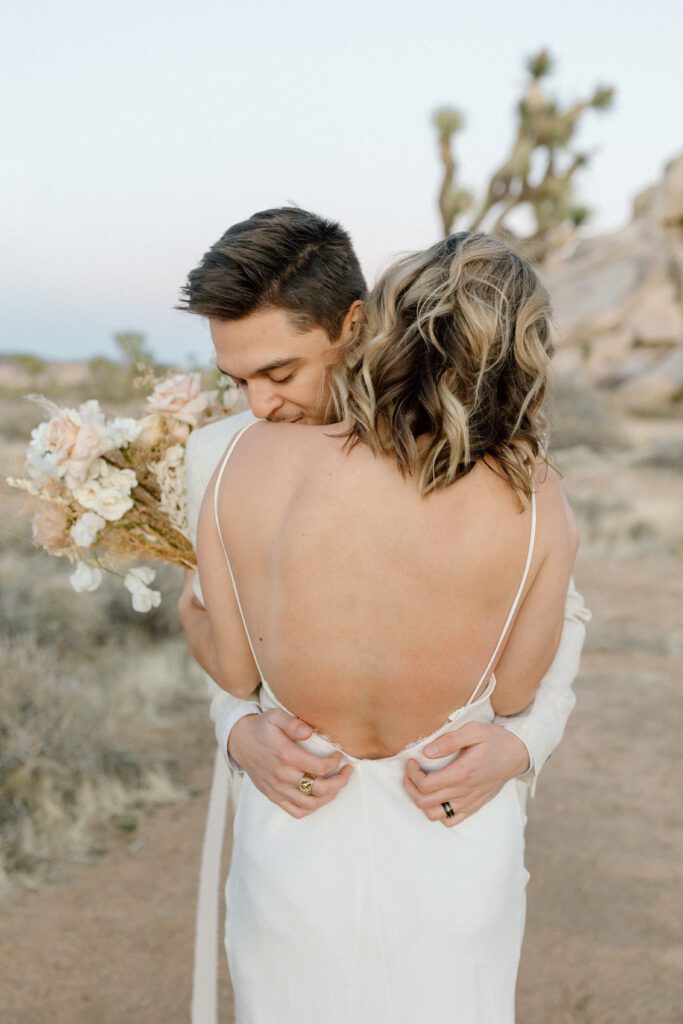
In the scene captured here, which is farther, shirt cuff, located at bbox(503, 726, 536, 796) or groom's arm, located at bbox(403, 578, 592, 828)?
shirt cuff, located at bbox(503, 726, 536, 796)

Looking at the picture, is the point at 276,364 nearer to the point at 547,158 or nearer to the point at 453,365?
the point at 453,365

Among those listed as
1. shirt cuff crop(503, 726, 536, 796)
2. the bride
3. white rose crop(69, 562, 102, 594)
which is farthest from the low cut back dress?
white rose crop(69, 562, 102, 594)

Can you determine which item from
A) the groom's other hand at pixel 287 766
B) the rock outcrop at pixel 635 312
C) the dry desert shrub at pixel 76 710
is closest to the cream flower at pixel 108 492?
the groom's other hand at pixel 287 766

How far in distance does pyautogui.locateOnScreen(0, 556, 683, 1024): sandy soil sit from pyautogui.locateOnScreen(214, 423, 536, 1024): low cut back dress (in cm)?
192

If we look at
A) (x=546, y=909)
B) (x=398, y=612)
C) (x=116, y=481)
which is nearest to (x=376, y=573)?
A: (x=398, y=612)

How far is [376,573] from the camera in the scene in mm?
1461

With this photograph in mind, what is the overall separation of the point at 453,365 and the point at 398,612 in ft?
1.32

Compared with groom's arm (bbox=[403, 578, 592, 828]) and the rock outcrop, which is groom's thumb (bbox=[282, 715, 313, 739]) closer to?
groom's arm (bbox=[403, 578, 592, 828])

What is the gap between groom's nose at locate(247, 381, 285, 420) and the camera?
1955 millimetres

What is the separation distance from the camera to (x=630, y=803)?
4.81 metres

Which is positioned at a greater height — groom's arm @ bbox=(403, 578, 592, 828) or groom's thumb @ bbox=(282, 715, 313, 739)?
groom's thumb @ bbox=(282, 715, 313, 739)

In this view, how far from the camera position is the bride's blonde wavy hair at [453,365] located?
57.5 inches

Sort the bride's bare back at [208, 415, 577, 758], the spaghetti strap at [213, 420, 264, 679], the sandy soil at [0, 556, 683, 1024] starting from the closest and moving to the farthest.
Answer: the bride's bare back at [208, 415, 577, 758] < the spaghetti strap at [213, 420, 264, 679] < the sandy soil at [0, 556, 683, 1024]

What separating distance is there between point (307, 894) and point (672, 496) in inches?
503
